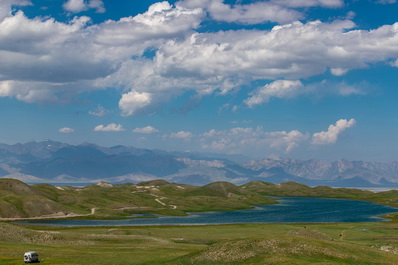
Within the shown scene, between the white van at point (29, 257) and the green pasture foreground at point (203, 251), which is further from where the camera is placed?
the green pasture foreground at point (203, 251)

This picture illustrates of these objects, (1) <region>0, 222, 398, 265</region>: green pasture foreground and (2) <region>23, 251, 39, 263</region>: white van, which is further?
(1) <region>0, 222, 398, 265</region>: green pasture foreground

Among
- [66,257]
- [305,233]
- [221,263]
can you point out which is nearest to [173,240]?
[305,233]

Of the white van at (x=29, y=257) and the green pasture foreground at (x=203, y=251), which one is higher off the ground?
the white van at (x=29, y=257)

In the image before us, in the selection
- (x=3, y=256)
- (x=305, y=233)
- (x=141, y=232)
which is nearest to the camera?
A: (x=3, y=256)

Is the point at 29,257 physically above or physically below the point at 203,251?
above

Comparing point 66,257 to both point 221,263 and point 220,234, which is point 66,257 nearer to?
point 221,263

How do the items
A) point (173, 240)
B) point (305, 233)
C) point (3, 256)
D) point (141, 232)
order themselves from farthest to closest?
1. point (141, 232)
2. point (173, 240)
3. point (305, 233)
4. point (3, 256)

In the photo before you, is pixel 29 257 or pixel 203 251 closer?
pixel 29 257

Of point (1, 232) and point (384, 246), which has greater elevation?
point (1, 232)

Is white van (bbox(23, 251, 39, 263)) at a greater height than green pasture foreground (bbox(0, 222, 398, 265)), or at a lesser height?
greater

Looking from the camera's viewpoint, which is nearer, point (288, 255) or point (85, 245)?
point (288, 255)

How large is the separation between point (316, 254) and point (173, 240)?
64939 mm

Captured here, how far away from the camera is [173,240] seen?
134 meters

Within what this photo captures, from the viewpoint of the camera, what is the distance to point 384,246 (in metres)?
113
